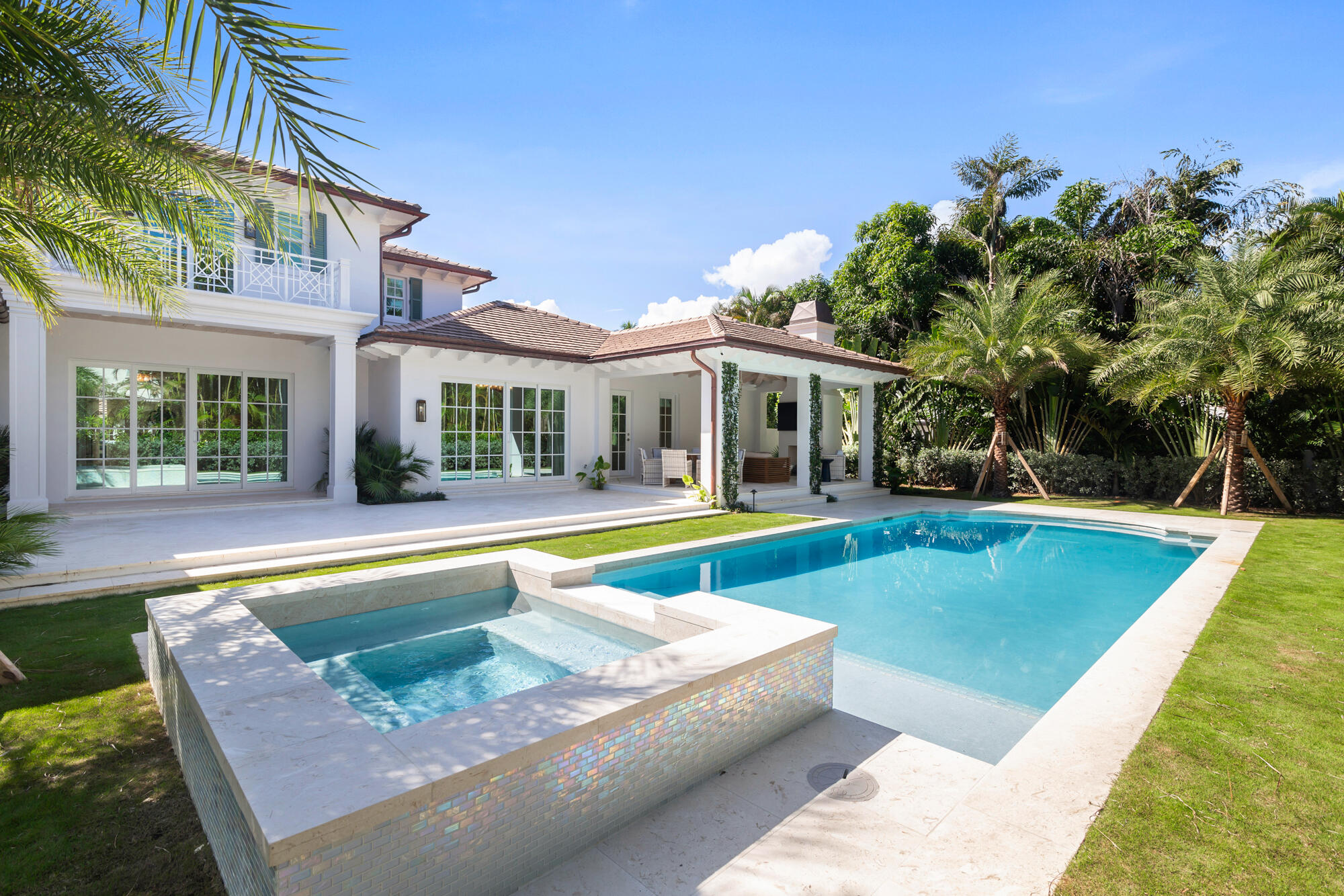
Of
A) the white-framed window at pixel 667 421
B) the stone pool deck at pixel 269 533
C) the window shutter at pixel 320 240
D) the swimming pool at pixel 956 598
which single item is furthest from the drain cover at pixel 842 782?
the white-framed window at pixel 667 421

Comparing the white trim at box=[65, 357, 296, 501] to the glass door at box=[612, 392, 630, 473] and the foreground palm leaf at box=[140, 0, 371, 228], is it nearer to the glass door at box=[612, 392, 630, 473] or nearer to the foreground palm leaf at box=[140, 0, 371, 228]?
the glass door at box=[612, 392, 630, 473]

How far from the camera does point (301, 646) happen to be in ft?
16.7

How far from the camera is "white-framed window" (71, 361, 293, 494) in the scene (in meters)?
11.8

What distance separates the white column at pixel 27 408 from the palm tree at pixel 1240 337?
19519 mm

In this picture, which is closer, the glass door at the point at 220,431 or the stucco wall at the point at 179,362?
the stucco wall at the point at 179,362

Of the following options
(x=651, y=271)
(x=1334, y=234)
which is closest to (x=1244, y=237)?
(x=1334, y=234)

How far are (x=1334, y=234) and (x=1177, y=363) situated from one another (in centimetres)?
489

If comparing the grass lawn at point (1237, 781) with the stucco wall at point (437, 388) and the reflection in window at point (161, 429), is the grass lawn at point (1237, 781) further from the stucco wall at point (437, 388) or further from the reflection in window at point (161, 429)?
the reflection in window at point (161, 429)

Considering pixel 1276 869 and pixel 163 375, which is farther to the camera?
pixel 163 375

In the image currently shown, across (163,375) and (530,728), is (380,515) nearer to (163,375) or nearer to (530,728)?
(163,375)

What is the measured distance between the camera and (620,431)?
57.8 ft

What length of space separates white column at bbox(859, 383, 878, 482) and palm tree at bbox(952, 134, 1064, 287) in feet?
28.6

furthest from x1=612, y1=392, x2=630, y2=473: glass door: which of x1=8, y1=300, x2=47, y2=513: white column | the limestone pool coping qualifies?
the limestone pool coping

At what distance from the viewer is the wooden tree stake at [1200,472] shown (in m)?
13.5
